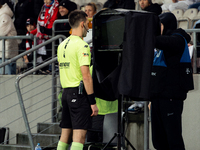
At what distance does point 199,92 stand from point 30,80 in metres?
3.34

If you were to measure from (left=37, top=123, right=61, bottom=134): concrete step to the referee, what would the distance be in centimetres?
221

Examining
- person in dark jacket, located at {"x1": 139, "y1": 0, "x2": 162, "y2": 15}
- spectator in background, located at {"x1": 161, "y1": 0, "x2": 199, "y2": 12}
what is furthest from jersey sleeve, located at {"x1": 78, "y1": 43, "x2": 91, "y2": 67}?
spectator in background, located at {"x1": 161, "y1": 0, "x2": 199, "y2": 12}

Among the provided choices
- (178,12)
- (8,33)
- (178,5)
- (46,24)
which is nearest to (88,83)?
Answer: (46,24)

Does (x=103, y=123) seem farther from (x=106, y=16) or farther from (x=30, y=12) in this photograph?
(x=30, y=12)

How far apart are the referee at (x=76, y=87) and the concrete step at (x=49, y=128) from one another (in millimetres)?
2210

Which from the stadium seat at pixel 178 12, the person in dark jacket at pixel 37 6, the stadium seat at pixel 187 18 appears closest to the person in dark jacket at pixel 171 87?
the stadium seat at pixel 187 18

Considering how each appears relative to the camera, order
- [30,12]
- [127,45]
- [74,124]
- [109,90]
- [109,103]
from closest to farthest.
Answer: [127,45] → [109,90] → [74,124] → [109,103] → [30,12]

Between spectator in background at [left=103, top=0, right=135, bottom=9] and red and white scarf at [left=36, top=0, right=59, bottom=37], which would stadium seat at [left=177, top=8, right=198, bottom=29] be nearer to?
spectator in background at [left=103, top=0, right=135, bottom=9]

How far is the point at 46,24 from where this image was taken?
863 cm

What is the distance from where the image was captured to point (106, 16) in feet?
13.0

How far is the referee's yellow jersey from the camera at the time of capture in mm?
4598

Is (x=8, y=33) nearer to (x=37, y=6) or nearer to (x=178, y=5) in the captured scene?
(x=37, y=6)

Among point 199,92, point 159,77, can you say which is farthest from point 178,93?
point 199,92

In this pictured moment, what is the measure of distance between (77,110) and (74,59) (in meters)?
0.61
